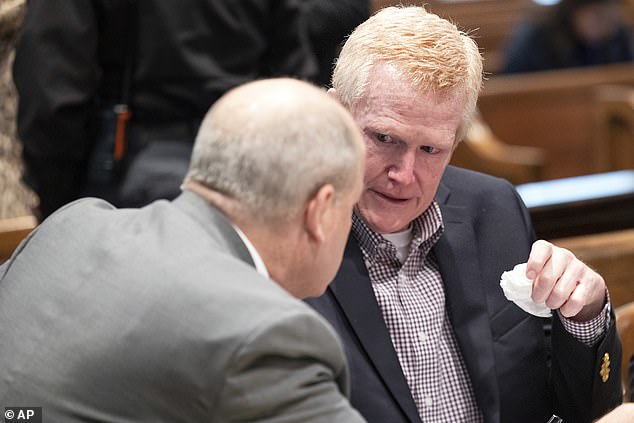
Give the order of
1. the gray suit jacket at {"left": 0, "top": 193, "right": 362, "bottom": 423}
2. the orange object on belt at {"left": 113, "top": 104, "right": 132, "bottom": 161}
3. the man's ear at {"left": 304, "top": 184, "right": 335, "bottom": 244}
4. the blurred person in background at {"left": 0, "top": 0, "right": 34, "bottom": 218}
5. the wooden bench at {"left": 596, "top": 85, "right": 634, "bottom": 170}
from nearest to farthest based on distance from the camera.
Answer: the gray suit jacket at {"left": 0, "top": 193, "right": 362, "bottom": 423} → the man's ear at {"left": 304, "top": 184, "right": 335, "bottom": 244} → the orange object on belt at {"left": 113, "top": 104, "right": 132, "bottom": 161} → the blurred person in background at {"left": 0, "top": 0, "right": 34, "bottom": 218} → the wooden bench at {"left": 596, "top": 85, "right": 634, "bottom": 170}

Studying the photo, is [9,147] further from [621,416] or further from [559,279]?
[621,416]

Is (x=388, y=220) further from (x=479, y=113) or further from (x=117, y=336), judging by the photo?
(x=479, y=113)

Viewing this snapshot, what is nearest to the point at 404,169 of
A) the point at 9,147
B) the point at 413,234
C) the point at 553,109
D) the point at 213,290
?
the point at 413,234

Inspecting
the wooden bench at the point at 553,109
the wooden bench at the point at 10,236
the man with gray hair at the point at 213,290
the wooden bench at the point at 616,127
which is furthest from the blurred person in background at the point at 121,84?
the wooden bench at the point at 553,109

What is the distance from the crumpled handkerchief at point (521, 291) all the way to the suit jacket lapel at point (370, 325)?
0.86 ft

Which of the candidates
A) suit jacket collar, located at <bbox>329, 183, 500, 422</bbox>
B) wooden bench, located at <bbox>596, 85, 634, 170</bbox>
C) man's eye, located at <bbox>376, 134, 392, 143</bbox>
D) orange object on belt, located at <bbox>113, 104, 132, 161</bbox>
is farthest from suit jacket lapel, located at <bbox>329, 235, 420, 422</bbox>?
wooden bench, located at <bbox>596, 85, 634, 170</bbox>

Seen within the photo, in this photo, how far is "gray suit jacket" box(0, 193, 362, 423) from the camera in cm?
152

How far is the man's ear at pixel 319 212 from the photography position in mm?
1648

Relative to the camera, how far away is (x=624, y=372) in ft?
8.94

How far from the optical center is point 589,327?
2.35m

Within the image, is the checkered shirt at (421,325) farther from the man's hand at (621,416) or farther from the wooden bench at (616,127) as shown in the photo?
the wooden bench at (616,127)

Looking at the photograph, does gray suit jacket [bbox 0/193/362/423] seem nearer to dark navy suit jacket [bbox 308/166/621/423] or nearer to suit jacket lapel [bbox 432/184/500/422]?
dark navy suit jacket [bbox 308/166/621/423]

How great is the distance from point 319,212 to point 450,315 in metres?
0.78

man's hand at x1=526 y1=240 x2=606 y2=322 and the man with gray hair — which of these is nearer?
the man with gray hair
